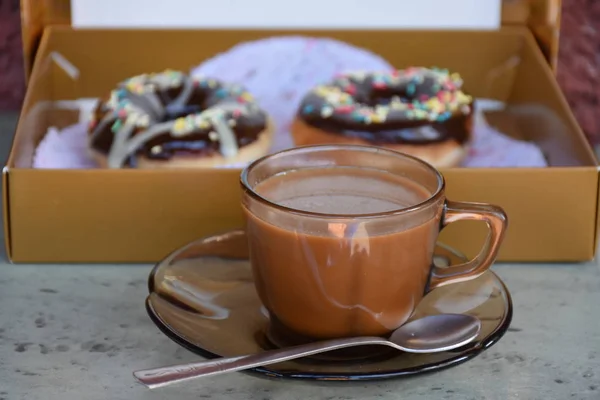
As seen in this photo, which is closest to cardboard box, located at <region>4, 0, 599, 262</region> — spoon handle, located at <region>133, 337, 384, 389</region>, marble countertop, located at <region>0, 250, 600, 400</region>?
marble countertop, located at <region>0, 250, 600, 400</region>

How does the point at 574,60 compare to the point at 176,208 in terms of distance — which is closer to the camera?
the point at 176,208

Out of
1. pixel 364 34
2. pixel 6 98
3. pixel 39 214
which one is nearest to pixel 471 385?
pixel 39 214

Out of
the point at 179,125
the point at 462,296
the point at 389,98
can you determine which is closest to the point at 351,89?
the point at 389,98

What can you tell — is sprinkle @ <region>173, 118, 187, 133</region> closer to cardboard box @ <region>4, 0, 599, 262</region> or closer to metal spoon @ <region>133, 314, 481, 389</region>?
cardboard box @ <region>4, 0, 599, 262</region>

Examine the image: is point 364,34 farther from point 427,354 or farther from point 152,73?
point 427,354

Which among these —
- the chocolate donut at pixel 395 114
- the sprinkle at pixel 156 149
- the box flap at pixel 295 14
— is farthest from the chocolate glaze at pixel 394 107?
the sprinkle at pixel 156 149

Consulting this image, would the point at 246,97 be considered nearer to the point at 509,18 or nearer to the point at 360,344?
the point at 509,18
